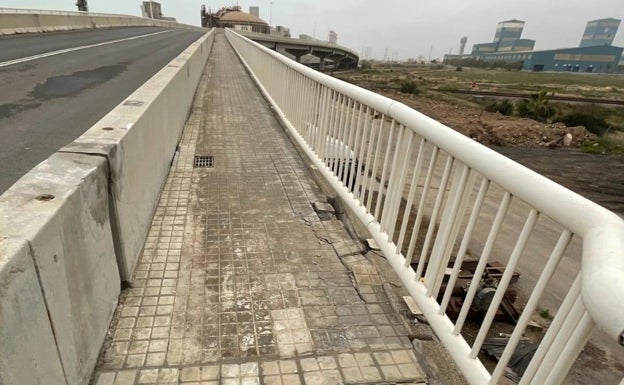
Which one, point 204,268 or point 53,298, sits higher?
point 53,298

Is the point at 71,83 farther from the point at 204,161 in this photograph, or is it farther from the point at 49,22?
the point at 49,22

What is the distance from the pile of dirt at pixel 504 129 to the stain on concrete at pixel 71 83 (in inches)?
1058

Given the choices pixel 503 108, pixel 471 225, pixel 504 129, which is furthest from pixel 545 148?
pixel 471 225

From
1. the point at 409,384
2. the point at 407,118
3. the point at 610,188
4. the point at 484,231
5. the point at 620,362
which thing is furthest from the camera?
the point at 610,188

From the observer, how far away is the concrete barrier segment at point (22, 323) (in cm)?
129

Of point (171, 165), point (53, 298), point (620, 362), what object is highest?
point (53, 298)

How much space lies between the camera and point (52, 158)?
2.30 meters

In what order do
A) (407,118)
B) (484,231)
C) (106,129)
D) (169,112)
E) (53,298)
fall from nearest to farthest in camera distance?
(53,298)
(407,118)
(106,129)
(169,112)
(484,231)

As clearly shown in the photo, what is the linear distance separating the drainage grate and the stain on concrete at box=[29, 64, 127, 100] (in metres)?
3.83

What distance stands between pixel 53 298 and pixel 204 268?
1.53 meters

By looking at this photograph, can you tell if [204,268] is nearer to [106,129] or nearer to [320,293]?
[320,293]

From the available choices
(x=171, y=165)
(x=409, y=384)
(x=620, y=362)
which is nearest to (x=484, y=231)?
(x=620, y=362)

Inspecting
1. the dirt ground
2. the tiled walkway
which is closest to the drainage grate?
the tiled walkway

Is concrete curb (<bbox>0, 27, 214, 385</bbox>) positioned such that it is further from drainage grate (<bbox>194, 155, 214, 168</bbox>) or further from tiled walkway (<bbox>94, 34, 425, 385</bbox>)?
drainage grate (<bbox>194, 155, 214, 168</bbox>)
